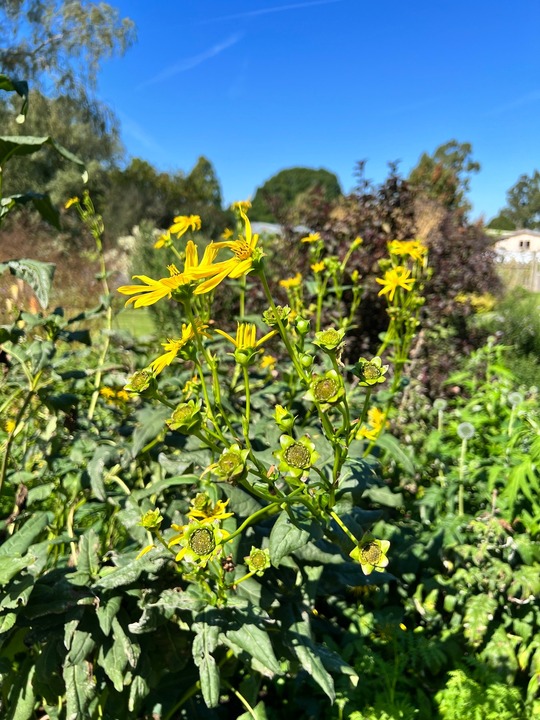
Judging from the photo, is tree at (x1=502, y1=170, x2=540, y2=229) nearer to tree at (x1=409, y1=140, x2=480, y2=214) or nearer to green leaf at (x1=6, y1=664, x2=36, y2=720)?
tree at (x1=409, y1=140, x2=480, y2=214)

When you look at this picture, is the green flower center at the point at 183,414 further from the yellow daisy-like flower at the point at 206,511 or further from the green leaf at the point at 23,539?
the green leaf at the point at 23,539

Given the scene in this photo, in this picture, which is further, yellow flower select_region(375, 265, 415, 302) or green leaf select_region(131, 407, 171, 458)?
yellow flower select_region(375, 265, 415, 302)

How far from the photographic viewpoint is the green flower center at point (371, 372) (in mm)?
861

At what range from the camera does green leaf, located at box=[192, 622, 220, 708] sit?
0.98m

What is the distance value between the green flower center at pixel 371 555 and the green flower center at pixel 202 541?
24 cm

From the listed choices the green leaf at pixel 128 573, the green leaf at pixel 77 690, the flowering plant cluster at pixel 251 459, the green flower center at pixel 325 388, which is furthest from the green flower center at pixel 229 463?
the green leaf at pixel 77 690

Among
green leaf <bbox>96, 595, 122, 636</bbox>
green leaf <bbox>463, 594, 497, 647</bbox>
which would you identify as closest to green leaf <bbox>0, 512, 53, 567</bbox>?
green leaf <bbox>96, 595, 122, 636</bbox>

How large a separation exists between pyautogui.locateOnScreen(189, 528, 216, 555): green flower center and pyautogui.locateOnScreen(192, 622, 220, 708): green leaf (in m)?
0.30

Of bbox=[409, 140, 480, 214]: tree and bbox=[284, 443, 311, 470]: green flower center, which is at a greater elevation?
bbox=[409, 140, 480, 214]: tree

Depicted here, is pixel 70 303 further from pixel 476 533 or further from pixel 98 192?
pixel 98 192

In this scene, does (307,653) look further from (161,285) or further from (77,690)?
(161,285)

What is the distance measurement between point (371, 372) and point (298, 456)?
0.69 feet

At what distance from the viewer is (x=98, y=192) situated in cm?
2066

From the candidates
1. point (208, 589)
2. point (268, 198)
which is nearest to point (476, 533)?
point (208, 589)
